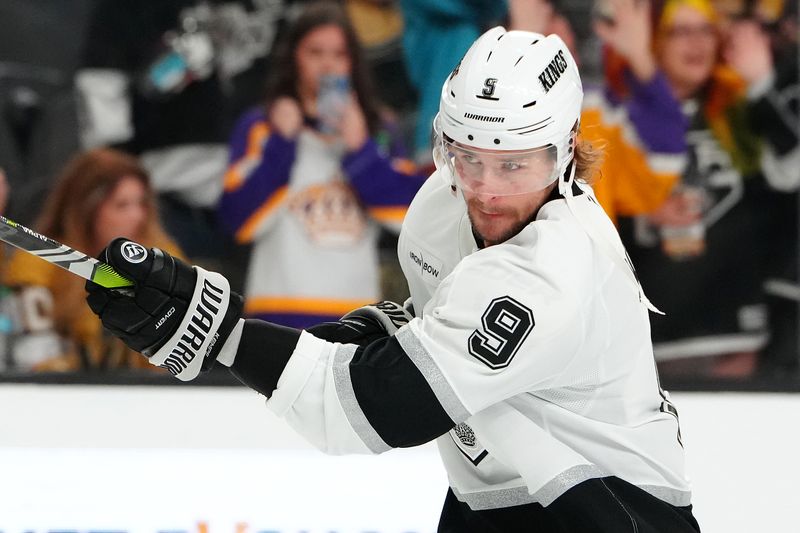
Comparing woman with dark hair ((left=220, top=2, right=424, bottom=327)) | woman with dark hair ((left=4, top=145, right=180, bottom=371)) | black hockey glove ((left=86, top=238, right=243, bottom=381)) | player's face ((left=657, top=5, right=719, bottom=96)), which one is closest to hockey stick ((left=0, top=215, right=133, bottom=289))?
black hockey glove ((left=86, top=238, right=243, bottom=381))

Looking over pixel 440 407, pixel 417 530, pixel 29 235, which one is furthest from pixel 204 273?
pixel 417 530

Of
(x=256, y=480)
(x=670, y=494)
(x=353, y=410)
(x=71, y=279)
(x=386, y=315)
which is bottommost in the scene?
(x=71, y=279)

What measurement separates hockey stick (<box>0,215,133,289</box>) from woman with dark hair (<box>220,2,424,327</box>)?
89.4 inches

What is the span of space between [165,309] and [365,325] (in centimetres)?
51

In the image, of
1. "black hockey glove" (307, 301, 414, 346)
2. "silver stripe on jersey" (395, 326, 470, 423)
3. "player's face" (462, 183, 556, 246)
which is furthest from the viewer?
"black hockey glove" (307, 301, 414, 346)

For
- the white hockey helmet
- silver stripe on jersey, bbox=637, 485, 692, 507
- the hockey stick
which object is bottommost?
silver stripe on jersey, bbox=637, 485, 692, 507

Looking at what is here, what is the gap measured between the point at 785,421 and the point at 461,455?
108 cm

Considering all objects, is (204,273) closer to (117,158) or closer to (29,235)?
(29,235)

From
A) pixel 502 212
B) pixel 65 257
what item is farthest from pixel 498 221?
pixel 65 257

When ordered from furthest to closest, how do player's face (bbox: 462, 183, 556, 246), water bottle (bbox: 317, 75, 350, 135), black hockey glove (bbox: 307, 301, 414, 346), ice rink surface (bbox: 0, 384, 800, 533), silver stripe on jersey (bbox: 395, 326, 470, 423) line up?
1. water bottle (bbox: 317, 75, 350, 135)
2. ice rink surface (bbox: 0, 384, 800, 533)
3. black hockey glove (bbox: 307, 301, 414, 346)
4. player's face (bbox: 462, 183, 556, 246)
5. silver stripe on jersey (bbox: 395, 326, 470, 423)

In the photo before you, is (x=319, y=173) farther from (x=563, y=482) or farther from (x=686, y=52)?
(x=563, y=482)

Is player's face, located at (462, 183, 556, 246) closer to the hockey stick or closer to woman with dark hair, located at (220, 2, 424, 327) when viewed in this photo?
the hockey stick

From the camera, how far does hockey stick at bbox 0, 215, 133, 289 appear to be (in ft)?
6.07

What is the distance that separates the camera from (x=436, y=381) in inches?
70.8
